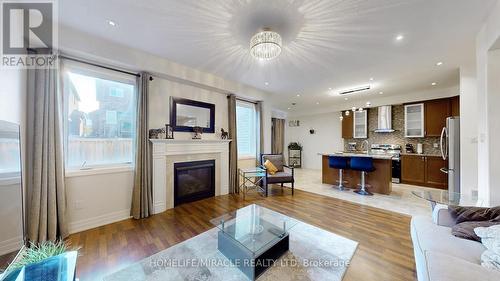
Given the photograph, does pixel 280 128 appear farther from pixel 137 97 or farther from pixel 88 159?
pixel 88 159

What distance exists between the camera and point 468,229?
146 cm

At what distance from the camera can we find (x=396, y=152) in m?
5.73

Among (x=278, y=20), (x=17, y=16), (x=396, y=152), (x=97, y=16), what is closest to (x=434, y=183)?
(x=396, y=152)

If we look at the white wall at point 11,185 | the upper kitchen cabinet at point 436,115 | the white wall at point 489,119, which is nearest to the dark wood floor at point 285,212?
the white wall at point 11,185

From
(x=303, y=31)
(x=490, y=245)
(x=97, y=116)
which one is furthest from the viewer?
(x=97, y=116)

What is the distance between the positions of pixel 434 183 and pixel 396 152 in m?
1.20

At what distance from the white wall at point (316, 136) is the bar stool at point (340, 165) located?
2.73 meters

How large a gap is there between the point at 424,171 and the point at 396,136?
1.33 meters

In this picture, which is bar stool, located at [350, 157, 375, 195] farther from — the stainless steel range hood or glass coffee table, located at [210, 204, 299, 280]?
glass coffee table, located at [210, 204, 299, 280]

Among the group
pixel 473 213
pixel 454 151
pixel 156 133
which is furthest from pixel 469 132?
pixel 156 133

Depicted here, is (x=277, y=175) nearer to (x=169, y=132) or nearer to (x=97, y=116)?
(x=169, y=132)

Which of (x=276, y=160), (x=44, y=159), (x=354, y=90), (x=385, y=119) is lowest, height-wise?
(x=276, y=160)

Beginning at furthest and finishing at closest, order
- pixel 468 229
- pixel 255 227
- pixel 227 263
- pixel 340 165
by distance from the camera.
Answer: pixel 340 165 < pixel 255 227 < pixel 227 263 < pixel 468 229

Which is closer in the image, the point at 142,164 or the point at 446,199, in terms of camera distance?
the point at 446,199
